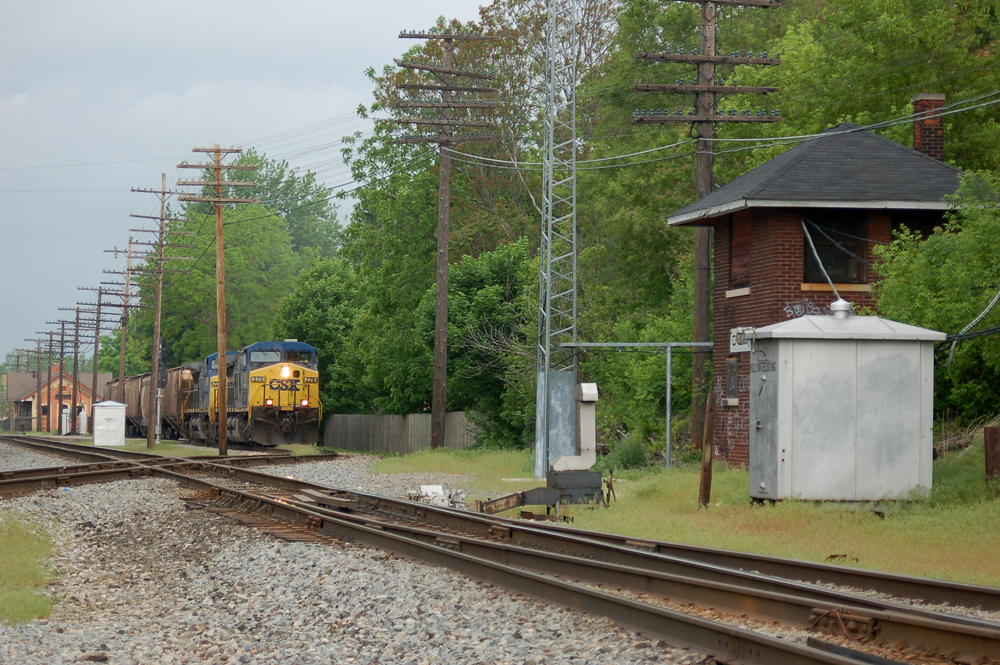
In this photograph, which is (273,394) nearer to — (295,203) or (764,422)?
(764,422)

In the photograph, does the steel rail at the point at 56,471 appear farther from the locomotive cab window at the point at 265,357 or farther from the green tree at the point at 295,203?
the green tree at the point at 295,203

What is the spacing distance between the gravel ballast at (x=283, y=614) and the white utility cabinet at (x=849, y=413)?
7.12 meters

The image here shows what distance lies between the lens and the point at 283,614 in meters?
9.24

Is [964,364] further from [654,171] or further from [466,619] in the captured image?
[654,171]

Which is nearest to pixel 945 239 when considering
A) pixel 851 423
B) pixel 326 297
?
pixel 851 423

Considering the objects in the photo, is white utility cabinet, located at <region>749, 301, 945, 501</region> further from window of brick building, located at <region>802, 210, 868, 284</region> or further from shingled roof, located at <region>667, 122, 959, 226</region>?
window of brick building, located at <region>802, 210, 868, 284</region>

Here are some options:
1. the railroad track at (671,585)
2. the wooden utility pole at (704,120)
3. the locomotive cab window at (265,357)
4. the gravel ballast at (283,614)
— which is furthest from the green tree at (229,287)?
the gravel ballast at (283,614)

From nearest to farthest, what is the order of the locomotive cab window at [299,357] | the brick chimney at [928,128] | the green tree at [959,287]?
the green tree at [959,287], the brick chimney at [928,128], the locomotive cab window at [299,357]

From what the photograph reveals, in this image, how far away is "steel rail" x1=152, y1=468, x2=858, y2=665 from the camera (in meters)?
6.57

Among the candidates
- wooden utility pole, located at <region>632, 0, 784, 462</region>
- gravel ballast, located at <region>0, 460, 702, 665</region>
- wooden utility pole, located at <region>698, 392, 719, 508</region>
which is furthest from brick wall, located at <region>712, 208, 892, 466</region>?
gravel ballast, located at <region>0, 460, 702, 665</region>

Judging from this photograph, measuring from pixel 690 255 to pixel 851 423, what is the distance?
17.6 metres

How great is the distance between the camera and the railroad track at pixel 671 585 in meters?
6.93

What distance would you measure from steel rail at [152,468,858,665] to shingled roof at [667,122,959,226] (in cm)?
1171

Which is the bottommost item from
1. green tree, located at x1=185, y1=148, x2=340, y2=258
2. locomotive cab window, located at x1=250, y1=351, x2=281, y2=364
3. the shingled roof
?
locomotive cab window, located at x1=250, y1=351, x2=281, y2=364
